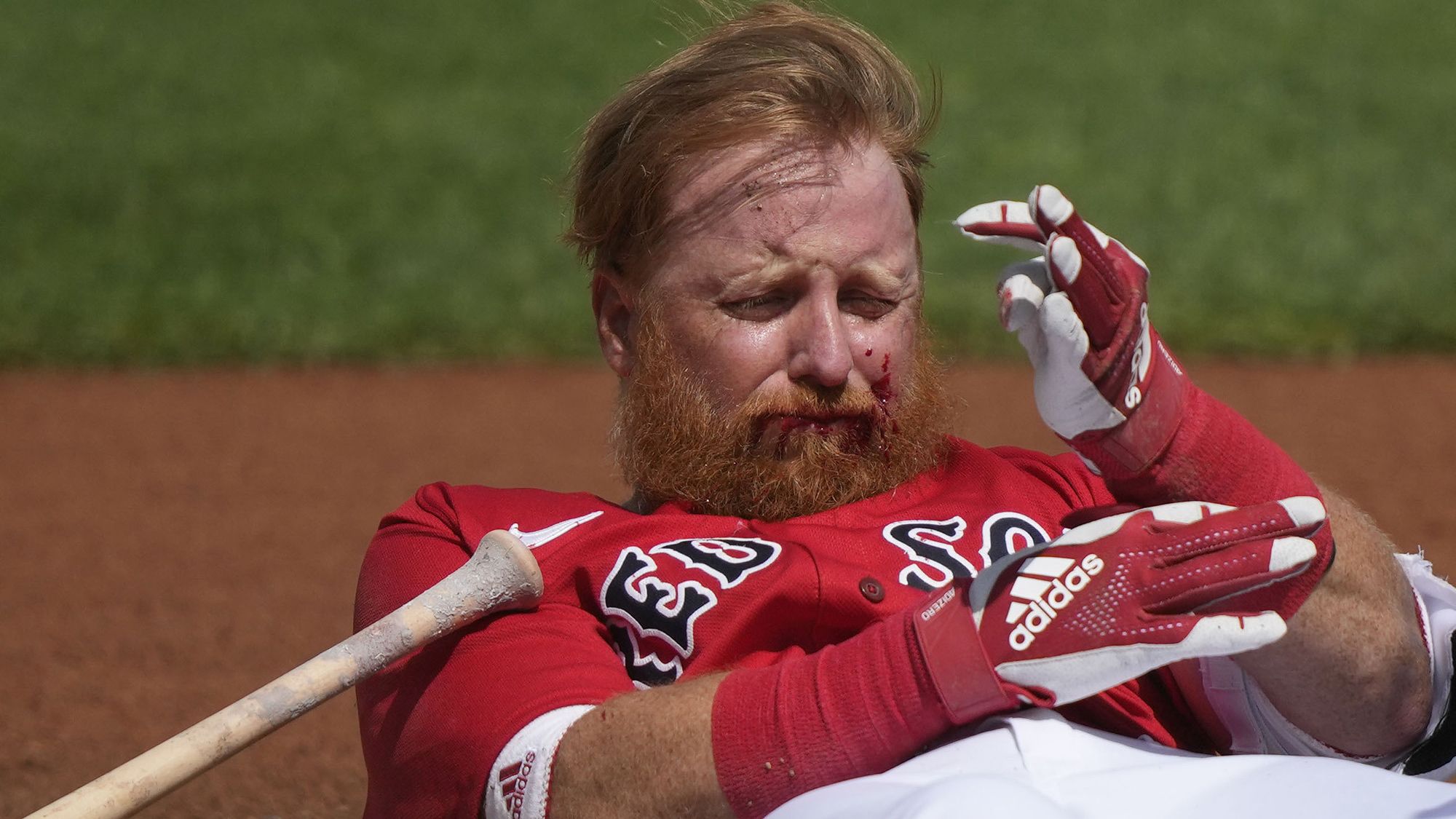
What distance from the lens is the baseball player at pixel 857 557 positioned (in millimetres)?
1849

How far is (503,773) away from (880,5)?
11.6 meters

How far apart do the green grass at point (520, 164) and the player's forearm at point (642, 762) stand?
4286mm

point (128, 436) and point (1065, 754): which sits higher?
point (1065, 754)

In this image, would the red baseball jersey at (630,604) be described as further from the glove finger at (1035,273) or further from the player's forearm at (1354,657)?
the glove finger at (1035,273)

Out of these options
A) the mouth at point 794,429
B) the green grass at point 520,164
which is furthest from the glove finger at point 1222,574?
the green grass at point 520,164

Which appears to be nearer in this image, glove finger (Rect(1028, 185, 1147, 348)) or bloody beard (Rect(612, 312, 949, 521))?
glove finger (Rect(1028, 185, 1147, 348))

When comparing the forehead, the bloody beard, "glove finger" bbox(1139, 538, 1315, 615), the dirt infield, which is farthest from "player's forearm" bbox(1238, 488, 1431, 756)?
the dirt infield

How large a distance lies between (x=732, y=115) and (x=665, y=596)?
0.71 meters

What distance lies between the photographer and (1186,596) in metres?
1.86

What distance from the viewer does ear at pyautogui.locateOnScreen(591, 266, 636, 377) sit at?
8.53 ft

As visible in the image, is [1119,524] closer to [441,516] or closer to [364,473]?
[441,516]

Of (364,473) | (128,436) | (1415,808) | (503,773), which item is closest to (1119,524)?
(1415,808)

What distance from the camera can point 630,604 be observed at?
217 cm

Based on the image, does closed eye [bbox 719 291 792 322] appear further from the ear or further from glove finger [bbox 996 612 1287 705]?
glove finger [bbox 996 612 1287 705]
